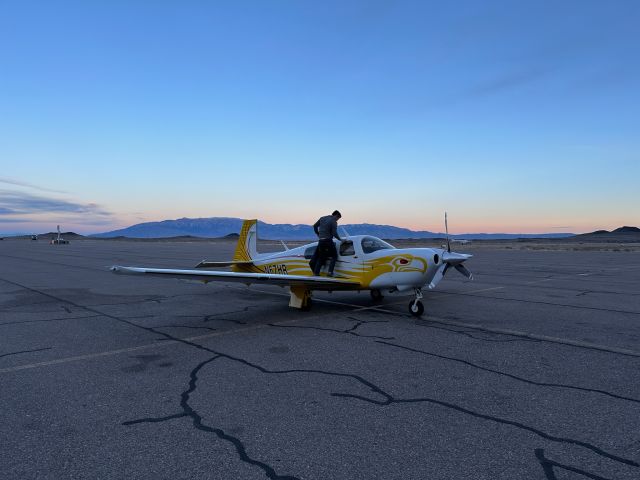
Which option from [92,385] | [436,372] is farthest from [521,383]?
[92,385]

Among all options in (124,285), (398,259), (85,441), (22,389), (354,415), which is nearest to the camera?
(85,441)

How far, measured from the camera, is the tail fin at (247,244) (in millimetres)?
13742

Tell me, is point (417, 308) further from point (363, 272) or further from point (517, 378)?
point (517, 378)

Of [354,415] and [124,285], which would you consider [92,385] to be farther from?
[124,285]

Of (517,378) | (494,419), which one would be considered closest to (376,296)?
(517,378)

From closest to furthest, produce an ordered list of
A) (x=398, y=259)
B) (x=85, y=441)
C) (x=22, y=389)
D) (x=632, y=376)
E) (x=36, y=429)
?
(x=85, y=441)
(x=36, y=429)
(x=22, y=389)
(x=632, y=376)
(x=398, y=259)

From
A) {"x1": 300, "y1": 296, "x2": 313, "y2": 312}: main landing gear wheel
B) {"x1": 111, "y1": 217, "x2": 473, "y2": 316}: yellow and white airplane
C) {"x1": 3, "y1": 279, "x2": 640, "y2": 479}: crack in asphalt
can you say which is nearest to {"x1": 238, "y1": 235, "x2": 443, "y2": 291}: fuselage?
{"x1": 111, "y1": 217, "x2": 473, "y2": 316}: yellow and white airplane

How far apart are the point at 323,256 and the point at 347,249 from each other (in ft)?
2.16

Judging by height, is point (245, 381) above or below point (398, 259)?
below

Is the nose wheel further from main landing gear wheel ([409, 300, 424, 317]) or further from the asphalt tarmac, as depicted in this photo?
the asphalt tarmac

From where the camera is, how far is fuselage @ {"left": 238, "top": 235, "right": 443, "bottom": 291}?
938 cm

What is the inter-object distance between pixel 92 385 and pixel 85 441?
164 centimetres

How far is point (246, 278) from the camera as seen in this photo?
Answer: 8.85 metres

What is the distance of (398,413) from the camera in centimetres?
431
